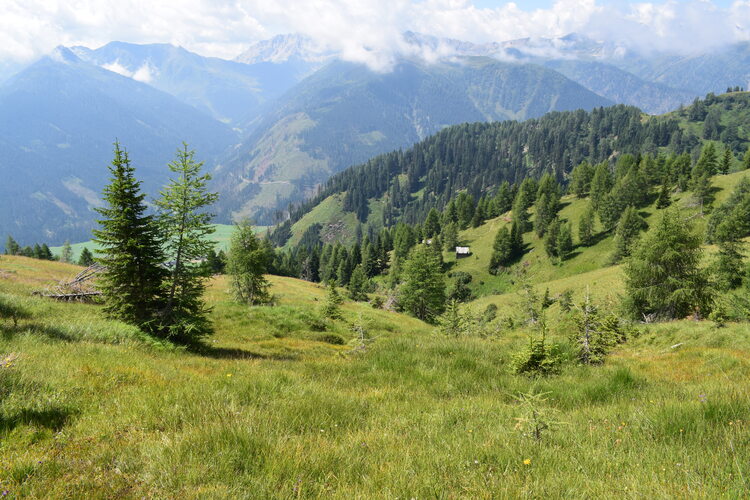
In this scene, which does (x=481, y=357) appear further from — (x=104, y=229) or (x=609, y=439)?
Answer: (x=104, y=229)

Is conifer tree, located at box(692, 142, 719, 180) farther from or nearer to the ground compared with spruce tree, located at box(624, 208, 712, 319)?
farther from the ground

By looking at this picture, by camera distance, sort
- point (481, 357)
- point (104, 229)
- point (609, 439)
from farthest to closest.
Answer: point (104, 229) < point (481, 357) < point (609, 439)

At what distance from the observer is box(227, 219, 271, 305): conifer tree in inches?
1300

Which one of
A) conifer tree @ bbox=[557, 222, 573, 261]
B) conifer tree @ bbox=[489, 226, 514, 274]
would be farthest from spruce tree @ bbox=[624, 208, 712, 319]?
conifer tree @ bbox=[489, 226, 514, 274]

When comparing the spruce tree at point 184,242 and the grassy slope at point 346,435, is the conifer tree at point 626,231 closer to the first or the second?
the grassy slope at point 346,435

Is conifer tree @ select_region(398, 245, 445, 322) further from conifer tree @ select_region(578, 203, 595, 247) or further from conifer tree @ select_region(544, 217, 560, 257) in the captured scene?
conifer tree @ select_region(578, 203, 595, 247)

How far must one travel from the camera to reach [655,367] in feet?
32.3

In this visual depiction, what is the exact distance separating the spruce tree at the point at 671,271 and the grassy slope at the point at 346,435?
3078 cm

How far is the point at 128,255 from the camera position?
12.1m

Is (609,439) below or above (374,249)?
below

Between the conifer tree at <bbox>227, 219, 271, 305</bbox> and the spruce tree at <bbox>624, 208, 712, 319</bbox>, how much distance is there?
3560cm

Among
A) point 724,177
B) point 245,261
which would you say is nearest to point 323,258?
point 245,261

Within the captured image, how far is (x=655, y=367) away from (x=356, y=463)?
1031 centimetres

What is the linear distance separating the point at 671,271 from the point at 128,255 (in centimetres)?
4118
